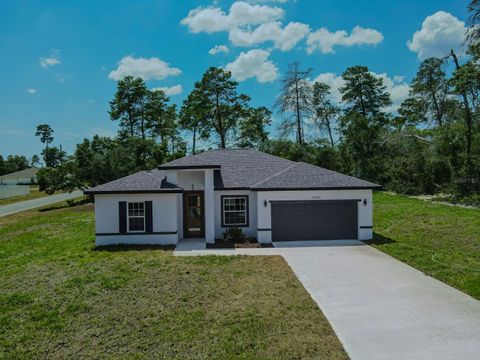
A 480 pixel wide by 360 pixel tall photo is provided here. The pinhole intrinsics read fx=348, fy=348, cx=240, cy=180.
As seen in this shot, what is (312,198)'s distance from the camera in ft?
48.7

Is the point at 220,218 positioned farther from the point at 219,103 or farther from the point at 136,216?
the point at 219,103

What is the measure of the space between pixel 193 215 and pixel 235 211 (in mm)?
1942

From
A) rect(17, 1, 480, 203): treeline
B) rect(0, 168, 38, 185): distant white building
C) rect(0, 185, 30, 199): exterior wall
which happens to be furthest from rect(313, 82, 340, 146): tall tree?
rect(0, 168, 38, 185): distant white building

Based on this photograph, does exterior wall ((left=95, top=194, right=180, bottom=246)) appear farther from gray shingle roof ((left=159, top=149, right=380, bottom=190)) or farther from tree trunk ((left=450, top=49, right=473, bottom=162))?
tree trunk ((left=450, top=49, right=473, bottom=162))

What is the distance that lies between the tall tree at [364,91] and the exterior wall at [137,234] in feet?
109

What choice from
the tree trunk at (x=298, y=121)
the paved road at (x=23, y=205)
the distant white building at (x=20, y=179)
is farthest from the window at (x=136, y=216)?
the distant white building at (x=20, y=179)

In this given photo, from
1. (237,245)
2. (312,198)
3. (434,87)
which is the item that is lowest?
(237,245)

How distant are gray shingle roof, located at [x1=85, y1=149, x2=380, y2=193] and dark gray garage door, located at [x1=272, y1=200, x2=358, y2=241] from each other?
2.81 ft

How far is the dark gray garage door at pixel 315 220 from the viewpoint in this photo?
15016 millimetres

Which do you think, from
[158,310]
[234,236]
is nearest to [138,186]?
[234,236]

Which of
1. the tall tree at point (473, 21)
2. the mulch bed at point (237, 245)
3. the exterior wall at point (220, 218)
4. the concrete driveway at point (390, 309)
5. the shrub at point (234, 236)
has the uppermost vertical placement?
the tall tree at point (473, 21)

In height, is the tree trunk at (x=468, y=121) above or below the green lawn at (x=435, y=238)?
above

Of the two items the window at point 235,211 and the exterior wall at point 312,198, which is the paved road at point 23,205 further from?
the exterior wall at point 312,198

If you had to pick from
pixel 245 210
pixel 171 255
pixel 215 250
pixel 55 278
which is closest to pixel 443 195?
pixel 245 210
